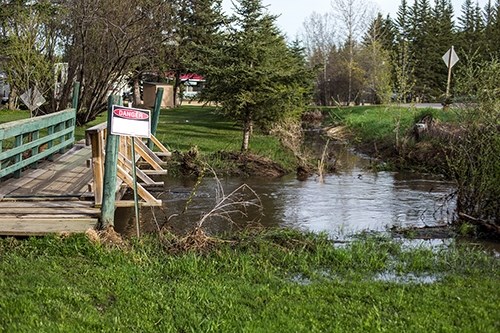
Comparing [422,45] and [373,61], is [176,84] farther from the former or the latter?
[422,45]

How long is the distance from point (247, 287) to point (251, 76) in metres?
13.4

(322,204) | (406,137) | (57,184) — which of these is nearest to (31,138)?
(57,184)

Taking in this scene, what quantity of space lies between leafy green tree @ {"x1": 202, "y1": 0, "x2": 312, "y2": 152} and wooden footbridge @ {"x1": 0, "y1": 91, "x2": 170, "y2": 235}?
5.98 metres

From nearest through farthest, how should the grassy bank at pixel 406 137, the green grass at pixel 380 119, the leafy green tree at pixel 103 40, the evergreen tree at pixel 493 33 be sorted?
1. the grassy bank at pixel 406 137
2. the leafy green tree at pixel 103 40
3. the green grass at pixel 380 119
4. the evergreen tree at pixel 493 33

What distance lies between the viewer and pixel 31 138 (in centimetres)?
1277

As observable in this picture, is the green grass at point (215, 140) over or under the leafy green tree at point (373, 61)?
under

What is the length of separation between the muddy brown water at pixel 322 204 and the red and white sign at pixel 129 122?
1487 millimetres

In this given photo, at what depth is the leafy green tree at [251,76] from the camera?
1906 centimetres

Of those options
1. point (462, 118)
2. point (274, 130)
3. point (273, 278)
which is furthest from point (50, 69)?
point (273, 278)

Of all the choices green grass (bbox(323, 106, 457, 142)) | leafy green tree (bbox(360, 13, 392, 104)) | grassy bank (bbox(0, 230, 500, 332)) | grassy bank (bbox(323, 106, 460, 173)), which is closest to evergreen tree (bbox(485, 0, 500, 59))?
leafy green tree (bbox(360, 13, 392, 104))

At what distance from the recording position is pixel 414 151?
1945 centimetres

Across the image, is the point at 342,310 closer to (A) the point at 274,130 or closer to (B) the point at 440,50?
(A) the point at 274,130

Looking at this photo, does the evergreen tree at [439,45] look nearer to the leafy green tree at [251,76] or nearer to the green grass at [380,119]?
the green grass at [380,119]

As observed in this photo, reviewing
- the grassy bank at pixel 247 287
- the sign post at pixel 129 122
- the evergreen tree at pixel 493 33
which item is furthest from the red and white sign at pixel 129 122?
the evergreen tree at pixel 493 33
